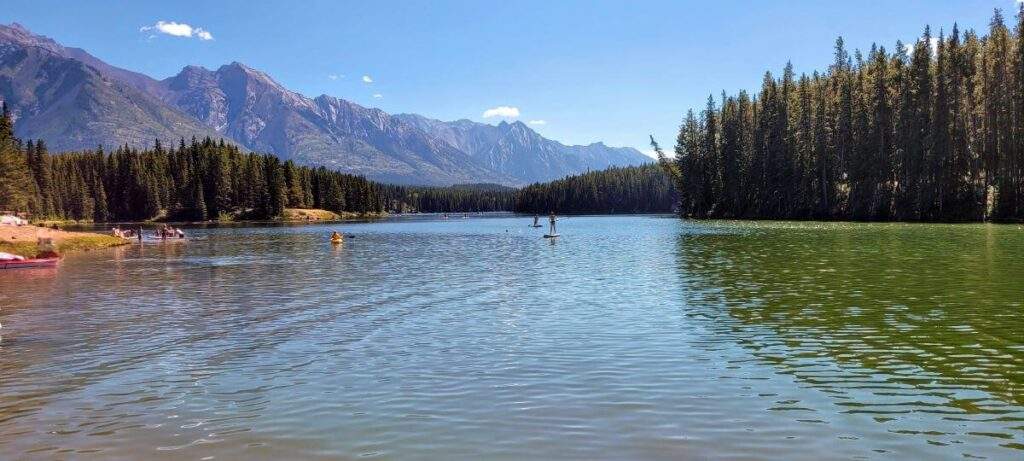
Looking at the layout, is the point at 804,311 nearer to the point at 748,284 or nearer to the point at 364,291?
the point at 748,284

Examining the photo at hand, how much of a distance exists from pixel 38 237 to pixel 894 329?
2736 inches

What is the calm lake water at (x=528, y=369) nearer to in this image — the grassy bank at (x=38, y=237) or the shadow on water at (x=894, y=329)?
the shadow on water at (x=894, y=329)

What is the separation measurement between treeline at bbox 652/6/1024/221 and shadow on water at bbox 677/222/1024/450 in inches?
2823

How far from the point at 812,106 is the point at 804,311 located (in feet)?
422

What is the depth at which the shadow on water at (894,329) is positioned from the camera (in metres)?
12.8

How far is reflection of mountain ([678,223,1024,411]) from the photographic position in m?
14.0

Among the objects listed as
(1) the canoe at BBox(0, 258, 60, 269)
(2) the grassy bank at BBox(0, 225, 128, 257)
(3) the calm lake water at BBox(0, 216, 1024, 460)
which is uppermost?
(2) the grassy bank at BBox(0, 225, 128, 257)

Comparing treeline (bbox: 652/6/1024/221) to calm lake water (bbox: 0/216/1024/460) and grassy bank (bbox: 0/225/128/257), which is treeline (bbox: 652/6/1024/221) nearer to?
calm lake water (bbox: 0/216/1024/460)

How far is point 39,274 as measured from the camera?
46.9m

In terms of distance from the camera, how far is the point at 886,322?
22.1 m

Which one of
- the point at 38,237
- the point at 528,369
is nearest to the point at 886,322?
the point at 528,369

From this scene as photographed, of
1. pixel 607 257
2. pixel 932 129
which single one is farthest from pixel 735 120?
pixel 607 257

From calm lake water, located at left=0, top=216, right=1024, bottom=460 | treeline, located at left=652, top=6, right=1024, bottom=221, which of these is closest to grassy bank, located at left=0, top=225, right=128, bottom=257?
calm lake water, located at left=0, top=216, right=1024, bottom=460

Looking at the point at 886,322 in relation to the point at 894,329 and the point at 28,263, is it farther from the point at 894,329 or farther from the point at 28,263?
the point at 28,263
